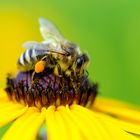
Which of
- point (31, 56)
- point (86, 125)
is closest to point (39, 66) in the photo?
point (31, 56)

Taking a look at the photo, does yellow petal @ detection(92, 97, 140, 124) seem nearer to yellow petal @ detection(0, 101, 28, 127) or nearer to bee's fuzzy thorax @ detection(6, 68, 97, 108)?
bee's fuzzy thorax @ detection(6, 68, 97, 108)

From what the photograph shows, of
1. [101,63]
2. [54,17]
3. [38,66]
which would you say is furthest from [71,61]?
[54,17]

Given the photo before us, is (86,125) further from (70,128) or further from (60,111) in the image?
(60,111)

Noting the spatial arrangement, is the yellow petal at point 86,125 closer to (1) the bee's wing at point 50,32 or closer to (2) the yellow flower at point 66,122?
(2) the yellow flower at point 66,122

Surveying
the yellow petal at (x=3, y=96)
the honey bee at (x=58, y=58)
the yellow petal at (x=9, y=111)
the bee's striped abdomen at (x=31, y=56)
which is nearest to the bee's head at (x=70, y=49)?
the honey bee at (x=58, y=58)

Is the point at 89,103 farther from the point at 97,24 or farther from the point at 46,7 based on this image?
the point at 46,7

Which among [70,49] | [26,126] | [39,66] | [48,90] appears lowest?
[26,126]

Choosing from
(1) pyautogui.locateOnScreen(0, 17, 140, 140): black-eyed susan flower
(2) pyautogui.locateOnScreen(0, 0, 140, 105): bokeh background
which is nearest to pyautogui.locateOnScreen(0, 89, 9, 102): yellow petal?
(1) pyautogui.locateOnScreen(0, 17, 140, 140): black-eyed susan flower
